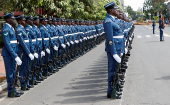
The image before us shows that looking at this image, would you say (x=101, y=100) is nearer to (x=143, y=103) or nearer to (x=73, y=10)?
(x=143, y=103)

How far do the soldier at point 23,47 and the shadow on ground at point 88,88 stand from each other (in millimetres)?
1276

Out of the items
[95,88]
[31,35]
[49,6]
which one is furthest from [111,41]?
[49,6]

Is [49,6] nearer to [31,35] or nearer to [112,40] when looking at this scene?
[31,35]

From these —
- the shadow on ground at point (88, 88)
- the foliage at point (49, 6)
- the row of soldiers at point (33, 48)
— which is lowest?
the shadow on ground at point (88, 88)

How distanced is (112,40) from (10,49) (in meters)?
2.58

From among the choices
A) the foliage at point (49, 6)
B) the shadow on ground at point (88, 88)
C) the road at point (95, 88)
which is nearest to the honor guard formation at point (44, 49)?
the road at point (95, 88)

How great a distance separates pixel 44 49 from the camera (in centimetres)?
1010

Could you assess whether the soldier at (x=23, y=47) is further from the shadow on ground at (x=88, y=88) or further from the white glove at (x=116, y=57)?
the white glove at (x=116, y=57)

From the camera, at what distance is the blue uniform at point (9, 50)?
760 centimetres

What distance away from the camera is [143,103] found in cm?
655

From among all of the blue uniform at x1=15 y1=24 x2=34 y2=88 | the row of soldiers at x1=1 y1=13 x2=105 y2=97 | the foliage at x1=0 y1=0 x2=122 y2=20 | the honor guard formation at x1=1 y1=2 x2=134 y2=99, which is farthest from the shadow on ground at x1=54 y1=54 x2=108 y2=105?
the foliage at x1=0 y1=0 x2=122 y2=20

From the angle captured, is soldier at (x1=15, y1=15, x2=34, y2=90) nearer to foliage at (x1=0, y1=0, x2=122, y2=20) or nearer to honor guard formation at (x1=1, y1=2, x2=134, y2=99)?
honor guard formation at (x1=1, y1=2, x2=134, y2=99)

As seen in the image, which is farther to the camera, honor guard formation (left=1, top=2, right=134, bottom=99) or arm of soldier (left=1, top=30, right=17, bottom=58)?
arm of soldier (left=1, top=30, right=17, bottom=58)

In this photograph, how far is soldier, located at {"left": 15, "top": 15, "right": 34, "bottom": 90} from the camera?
8.04 metres
